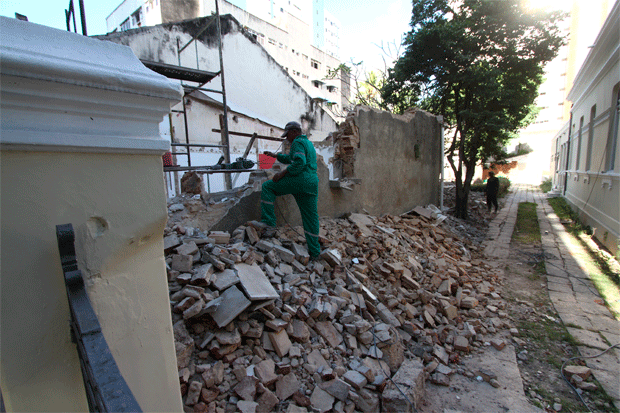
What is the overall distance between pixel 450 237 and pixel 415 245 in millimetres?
1982

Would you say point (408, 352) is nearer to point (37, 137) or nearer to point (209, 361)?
point (209, 361)

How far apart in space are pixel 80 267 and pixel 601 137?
1190 cm

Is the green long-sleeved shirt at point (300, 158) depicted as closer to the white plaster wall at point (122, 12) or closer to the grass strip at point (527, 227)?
the grass strip at point (527, 227)

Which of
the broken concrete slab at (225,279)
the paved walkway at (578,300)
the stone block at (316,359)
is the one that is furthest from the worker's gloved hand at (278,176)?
the paved walkway at (578,300)

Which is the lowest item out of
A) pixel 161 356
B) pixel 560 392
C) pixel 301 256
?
pixel 560 392

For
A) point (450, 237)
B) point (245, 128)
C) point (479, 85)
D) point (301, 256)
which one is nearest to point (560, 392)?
point (301, 256)

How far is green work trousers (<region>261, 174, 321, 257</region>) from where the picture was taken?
407 centimetres

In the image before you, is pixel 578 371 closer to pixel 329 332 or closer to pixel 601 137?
pixel 329 332

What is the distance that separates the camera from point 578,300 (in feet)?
16.1

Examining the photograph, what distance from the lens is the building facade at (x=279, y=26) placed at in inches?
619

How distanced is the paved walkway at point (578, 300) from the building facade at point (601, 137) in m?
0.87

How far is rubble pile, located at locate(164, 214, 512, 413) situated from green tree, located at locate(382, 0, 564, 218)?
6475 mm

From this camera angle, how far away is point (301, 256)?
3.92 metres

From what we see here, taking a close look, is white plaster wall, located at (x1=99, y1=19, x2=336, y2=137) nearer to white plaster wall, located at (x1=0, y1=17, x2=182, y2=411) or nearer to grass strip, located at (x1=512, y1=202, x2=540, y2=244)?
white plaster wall, located at (x1=0, y1=17, x2=182, y2=411)
